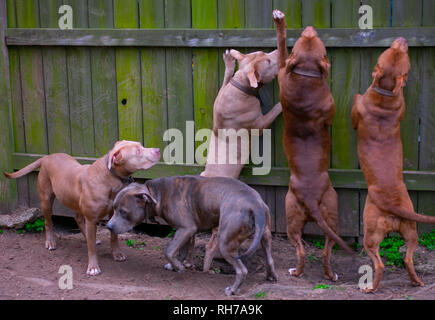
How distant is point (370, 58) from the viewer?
5871mm

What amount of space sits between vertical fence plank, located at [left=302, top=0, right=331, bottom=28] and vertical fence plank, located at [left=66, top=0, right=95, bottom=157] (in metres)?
2.46

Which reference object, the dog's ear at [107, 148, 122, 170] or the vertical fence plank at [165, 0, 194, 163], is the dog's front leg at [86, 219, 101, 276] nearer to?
the dog's ear at [107, 148, 122, 170]

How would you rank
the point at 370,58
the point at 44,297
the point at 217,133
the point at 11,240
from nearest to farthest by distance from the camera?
the point at 44,297 → the point at 370,58 → the point at 217,133 → the point at 11,240

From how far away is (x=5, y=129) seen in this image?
285 inches

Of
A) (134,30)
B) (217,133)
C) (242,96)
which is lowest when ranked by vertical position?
(217,133)

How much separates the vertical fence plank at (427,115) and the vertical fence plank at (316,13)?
2.96ft

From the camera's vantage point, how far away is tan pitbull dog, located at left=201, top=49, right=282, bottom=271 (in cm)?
592

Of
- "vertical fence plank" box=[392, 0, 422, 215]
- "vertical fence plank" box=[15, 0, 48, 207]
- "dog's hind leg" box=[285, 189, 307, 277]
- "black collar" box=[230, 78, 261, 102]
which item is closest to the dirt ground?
"dog's hind leg" box=[285, 189, 307, 277]

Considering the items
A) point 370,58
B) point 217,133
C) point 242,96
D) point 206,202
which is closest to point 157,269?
point 206,202

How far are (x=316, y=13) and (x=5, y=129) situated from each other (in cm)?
390

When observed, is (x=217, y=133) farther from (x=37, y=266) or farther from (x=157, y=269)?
(x=37, y=266)

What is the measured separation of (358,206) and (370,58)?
1.50m

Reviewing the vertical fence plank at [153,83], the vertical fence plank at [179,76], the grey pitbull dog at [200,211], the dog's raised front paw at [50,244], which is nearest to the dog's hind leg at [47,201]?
the dog's raised front paw at [50,244]

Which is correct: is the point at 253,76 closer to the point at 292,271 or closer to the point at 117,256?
the point at 292,271
